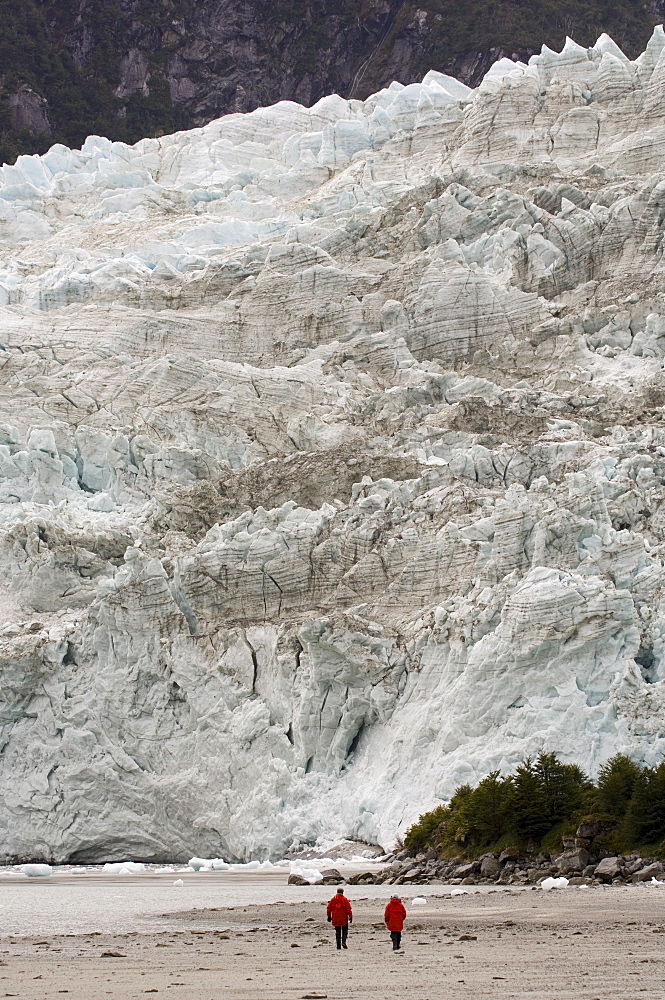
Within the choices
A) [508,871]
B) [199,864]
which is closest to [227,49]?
[199,864]

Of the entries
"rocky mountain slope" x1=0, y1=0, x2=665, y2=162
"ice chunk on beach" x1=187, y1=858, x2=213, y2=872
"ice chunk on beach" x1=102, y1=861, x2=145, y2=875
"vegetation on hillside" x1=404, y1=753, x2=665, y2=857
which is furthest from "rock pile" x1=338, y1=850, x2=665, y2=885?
"rocky mountain slope" x1=0, y1=0, x2=665, y2=162

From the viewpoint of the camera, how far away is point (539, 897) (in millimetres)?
20234

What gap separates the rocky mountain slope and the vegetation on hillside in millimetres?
75206

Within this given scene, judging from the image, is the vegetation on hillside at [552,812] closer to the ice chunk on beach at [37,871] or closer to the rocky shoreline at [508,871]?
the rocky shoreline at [508,871]

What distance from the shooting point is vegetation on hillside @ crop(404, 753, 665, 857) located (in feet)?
77.9

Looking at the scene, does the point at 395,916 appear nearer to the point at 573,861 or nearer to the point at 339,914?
the point at 339,914

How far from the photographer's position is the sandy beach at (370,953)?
12.3m

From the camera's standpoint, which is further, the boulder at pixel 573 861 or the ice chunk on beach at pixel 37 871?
the ice chunk on beach at pixel 37 871

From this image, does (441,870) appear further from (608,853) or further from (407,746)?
(407,746)

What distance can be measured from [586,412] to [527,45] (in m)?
61.8

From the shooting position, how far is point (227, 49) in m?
108

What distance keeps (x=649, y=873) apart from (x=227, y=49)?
95690mm

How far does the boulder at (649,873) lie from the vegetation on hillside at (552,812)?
4.15 ft

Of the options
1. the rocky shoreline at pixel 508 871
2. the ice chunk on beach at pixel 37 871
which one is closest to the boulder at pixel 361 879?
the rocky shoreline at pixel 508 871
